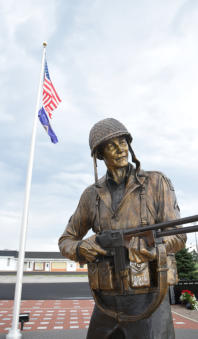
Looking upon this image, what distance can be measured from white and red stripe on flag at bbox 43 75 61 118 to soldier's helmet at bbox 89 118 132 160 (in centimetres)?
740

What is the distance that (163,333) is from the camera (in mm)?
1957

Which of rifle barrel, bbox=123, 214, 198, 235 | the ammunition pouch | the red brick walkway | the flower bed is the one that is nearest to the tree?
the flower bed

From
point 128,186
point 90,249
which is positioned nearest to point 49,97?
point 128,186

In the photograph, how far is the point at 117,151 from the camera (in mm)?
2438

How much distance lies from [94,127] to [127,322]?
1.64 m

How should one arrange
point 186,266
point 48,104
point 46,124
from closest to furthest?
point 48,104 → point 46,124 → point 186,266

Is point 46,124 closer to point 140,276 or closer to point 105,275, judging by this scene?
point 105,275

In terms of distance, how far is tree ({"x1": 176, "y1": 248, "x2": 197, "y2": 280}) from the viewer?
53.1 feet

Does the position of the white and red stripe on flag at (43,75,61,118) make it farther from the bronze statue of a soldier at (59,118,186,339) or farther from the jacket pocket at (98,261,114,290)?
the jacket pocket at (98,261,114,290)

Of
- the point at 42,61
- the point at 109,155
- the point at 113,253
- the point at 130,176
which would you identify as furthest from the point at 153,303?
the point at 42,61

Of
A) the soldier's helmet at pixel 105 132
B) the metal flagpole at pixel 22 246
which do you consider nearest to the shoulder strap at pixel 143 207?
the soldier's helmet at pixel 105 132

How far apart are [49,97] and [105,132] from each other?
7.74m

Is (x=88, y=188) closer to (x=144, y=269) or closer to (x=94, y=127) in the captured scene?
(x=94, y=127)

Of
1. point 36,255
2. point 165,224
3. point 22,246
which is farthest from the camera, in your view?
point 36,255
